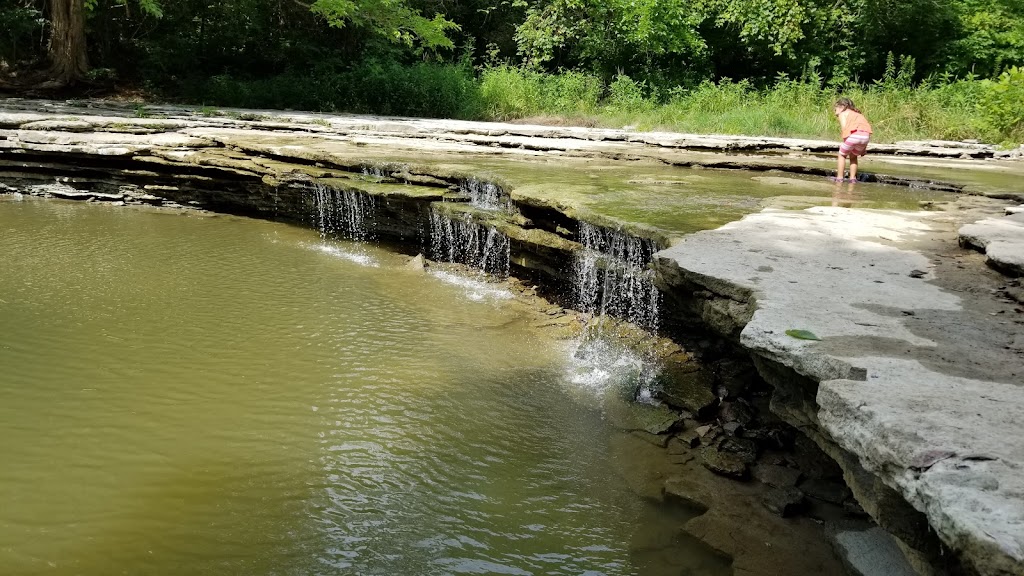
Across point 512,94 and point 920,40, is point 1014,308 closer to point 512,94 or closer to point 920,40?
point 512,94

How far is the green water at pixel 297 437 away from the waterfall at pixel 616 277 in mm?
613

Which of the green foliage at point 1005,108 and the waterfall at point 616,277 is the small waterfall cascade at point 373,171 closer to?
the waterfall at point 616,277

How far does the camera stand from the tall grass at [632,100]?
12250 mm

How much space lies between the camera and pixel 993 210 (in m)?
6.00

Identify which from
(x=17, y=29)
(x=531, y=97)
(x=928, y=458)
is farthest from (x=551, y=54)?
(x=928, y=458)

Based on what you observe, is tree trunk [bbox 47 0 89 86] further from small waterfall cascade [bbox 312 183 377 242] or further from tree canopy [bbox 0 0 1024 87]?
small waterfall cascade [bbox 312 183 377 242]

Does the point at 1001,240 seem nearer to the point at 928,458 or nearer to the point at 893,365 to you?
the point at 893,365

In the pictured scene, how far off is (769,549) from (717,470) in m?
0.61

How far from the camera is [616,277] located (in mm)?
5441

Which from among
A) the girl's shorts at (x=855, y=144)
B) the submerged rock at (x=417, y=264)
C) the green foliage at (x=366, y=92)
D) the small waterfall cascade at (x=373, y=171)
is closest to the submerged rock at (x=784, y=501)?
the submerged rock at (x=417, y=264)

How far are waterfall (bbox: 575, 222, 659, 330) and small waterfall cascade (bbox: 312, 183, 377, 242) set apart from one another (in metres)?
2.97

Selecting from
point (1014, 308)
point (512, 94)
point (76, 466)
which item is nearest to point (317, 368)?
point (76, 466)

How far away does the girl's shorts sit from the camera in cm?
781

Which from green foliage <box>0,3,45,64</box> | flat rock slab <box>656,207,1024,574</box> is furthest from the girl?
green foliage <box>0,3,45,64</box>
